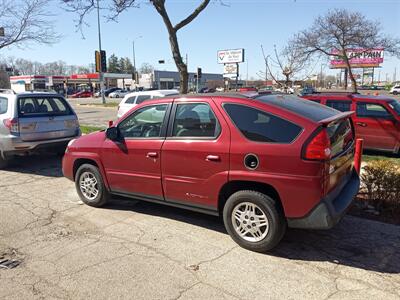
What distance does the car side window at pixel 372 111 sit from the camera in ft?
28.3

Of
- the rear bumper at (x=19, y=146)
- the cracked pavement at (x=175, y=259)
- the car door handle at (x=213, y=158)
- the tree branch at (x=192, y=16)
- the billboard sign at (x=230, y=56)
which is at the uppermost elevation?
the billboard sign at (x=230, y=56)

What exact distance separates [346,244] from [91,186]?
142 inches

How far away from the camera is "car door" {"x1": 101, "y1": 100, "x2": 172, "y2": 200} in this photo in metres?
4.48

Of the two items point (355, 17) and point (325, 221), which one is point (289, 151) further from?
point (355, 17)

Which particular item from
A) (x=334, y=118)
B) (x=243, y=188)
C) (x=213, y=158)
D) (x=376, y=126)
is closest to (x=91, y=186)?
(x=213, y=158)

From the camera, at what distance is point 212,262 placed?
11.8 feet

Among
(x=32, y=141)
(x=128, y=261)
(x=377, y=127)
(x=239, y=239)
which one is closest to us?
(x=128, y=261)

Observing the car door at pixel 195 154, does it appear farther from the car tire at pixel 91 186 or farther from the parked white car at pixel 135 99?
the parked white car at pixel 135 99

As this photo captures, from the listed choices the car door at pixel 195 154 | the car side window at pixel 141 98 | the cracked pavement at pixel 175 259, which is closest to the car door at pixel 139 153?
the car door at pixel 195 154

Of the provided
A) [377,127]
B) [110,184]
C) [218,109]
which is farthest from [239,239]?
[377,127]

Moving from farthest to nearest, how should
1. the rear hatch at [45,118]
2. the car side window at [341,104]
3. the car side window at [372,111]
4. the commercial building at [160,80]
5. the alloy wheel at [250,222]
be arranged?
the commercial building at [160,80]
the car side window at [341,104]
the car side window at [372,111]
the rear hatch at [45,118]
the alloy wheel at [250,222]

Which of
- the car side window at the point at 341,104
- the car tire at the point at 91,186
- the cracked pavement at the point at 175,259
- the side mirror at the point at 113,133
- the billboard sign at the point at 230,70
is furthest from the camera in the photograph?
the billboard sign at the point at 230,70

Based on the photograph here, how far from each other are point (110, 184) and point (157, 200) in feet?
2.86

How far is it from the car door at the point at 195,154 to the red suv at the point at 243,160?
12 mm
